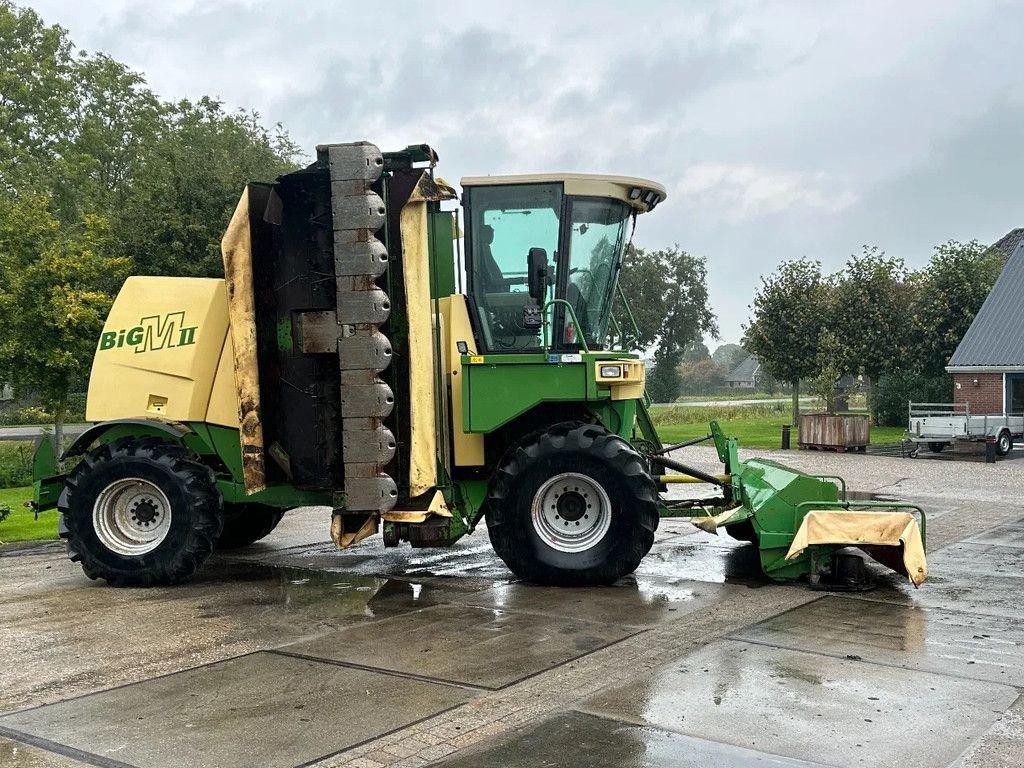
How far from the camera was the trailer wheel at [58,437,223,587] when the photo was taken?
8875mm

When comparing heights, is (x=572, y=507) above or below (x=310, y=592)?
above

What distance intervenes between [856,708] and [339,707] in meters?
2.70

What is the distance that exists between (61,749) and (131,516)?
14.8ft

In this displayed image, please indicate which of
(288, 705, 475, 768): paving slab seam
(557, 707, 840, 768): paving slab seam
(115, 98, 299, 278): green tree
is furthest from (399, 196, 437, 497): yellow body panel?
(115, 98, 299, 278): green tree

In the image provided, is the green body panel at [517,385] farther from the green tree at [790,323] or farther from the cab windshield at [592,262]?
the green tree at [790,323]

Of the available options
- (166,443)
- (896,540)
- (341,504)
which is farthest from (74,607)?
(896,540)

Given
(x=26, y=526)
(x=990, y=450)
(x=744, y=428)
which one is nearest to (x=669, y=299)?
(x=744, y=428)

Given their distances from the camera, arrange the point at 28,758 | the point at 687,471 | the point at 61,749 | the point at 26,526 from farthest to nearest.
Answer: the point at 26,526 → the point at 687,471 → the point at 61,749 → the point at 28,758

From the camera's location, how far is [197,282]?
957cm

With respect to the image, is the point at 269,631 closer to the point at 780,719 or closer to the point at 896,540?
the point at 780,719

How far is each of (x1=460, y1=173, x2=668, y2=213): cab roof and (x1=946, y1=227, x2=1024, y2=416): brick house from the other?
23925 millimetres

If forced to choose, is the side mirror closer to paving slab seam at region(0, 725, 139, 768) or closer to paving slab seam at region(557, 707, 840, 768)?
paving slab seam at region(557, 707, 840, 768)

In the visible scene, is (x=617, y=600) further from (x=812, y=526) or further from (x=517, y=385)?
(x=517, y=385)

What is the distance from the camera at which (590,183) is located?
8.99 m
